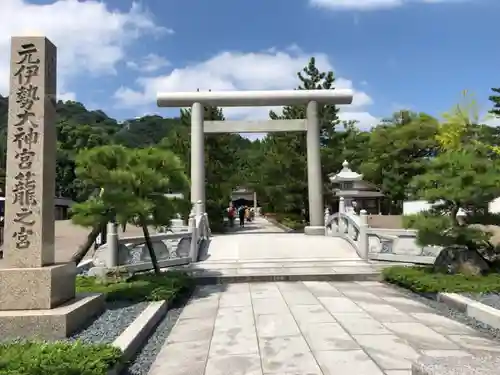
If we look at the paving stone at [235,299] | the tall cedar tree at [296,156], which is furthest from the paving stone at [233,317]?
the tall cedar tree at [296,156]

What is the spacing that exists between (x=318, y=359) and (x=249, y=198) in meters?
56.5

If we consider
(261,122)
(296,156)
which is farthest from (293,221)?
(261,122)

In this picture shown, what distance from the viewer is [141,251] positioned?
10.8m

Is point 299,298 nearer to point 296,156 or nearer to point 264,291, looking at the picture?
point 264,291

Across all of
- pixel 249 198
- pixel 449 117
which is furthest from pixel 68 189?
pixel 449 117

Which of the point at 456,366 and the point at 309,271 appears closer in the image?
the point at 456,366

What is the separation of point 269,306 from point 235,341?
2.01m

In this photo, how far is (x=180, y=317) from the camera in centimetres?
661

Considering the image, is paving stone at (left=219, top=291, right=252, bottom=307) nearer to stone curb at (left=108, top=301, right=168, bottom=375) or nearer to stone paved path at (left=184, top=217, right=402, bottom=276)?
stone curb at (left=108, top=301, right=168, bottom=375)

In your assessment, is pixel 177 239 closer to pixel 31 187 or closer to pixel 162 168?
pixel 162 168

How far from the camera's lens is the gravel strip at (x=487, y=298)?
654 centimetres

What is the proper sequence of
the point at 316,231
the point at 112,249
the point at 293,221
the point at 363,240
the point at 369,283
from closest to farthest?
the point at 369,283, the point at 112,249, the point at 363,240, the point at 316,231, the point at 293,221

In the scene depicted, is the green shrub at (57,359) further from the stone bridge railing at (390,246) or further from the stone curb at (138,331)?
the stone bridge railing at (390,246)

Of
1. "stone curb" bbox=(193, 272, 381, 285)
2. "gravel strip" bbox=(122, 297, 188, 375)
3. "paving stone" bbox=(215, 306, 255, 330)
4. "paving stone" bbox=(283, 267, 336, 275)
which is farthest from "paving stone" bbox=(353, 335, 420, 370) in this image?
"paving stone" bbox=(283, 267, 336, 275)
